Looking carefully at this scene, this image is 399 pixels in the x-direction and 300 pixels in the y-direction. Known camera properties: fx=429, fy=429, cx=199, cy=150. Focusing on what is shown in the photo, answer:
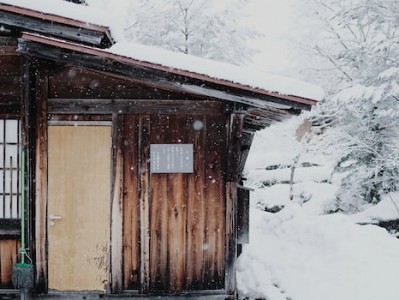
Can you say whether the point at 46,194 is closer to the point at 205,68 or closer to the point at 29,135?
the point at 29,135

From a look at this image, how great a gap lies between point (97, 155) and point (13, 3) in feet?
7.92

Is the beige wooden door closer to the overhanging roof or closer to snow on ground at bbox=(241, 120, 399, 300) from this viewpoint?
the overhanging roof

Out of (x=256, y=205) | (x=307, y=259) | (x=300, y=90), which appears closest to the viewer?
(x=300, y=90)

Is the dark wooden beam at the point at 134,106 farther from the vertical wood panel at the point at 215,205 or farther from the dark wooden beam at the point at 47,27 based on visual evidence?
the dark wooden beam at the point at 47,27

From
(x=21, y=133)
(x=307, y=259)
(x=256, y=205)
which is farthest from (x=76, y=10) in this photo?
(x=256, y=205)

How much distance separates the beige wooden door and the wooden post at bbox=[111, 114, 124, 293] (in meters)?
0.09

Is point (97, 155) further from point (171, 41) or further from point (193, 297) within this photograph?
point (171, 41)

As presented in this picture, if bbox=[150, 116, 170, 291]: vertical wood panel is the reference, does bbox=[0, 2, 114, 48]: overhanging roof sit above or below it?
above

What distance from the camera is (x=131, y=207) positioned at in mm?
6695

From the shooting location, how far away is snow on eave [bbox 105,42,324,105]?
5.98m

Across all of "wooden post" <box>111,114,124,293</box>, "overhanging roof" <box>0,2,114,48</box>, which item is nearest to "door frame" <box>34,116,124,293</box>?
"wooden post" <box>111,114,124,293</box>

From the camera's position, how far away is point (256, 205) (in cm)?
2022

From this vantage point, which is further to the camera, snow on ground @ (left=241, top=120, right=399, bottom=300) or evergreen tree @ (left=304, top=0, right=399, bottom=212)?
evergreen tree @ (left=304, top=0, right=399, bottom=212)

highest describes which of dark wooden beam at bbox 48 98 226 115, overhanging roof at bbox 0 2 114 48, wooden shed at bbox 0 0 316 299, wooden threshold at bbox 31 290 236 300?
overhanging roof at bbox 0 2 114 48
